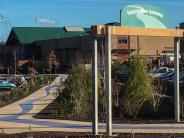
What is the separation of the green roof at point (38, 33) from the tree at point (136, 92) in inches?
4181

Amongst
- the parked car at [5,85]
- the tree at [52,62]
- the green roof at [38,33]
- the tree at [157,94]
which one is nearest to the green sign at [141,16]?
the tree at [157,94]

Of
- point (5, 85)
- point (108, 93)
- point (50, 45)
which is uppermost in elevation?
point (50, 45)

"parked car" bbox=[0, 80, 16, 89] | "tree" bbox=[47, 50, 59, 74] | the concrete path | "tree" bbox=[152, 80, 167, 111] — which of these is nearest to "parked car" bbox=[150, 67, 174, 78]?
"tree" bbox=[152, 80, 167, 111]

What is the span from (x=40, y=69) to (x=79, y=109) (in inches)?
3163

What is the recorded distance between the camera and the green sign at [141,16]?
16641mm

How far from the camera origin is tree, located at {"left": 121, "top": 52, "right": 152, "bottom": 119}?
70.4 ft

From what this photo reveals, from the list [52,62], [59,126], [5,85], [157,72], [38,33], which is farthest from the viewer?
[38,33]

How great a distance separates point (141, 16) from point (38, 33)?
114137 millimetres

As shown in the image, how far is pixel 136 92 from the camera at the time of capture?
21.5m

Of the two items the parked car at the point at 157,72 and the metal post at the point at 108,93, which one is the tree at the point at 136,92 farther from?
the metal post at the point at 108,93

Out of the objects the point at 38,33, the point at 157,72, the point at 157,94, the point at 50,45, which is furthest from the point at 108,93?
the point at 38,33

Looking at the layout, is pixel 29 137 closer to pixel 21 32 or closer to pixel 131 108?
pixel 131 108

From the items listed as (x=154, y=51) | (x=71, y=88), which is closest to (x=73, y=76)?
(x=71, y=88)

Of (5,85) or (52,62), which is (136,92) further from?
(52,62)
